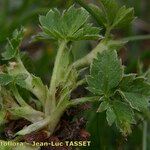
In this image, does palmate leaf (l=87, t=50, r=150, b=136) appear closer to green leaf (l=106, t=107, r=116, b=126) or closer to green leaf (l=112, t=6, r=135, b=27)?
green leaf (l=106, t=107, r=116, b=126)

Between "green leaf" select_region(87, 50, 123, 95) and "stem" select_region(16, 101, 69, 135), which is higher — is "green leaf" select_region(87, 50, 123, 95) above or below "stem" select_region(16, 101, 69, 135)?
above

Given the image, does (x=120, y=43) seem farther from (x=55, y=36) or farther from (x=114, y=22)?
(x=55, y=36)

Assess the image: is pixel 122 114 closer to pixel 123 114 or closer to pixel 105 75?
pixel 123 114

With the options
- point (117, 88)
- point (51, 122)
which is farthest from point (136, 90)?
point (51, 122)

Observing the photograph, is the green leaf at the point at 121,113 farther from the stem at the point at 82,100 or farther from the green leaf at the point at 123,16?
the green leaf at the point at 123,16

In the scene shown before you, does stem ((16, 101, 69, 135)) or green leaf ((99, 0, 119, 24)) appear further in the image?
green leaf ((99, 0, 119, 24))

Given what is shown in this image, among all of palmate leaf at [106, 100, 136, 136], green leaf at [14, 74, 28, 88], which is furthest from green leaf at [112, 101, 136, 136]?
green leaf at [14, 74, 28, 88]
